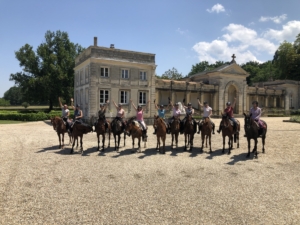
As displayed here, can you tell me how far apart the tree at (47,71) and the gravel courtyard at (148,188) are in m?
33.1

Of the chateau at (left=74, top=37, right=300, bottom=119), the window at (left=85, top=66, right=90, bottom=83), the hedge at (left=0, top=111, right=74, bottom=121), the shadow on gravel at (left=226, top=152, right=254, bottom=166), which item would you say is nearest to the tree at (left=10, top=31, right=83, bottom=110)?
the hedge at (left=0, top=111, right=74, bottom=121)

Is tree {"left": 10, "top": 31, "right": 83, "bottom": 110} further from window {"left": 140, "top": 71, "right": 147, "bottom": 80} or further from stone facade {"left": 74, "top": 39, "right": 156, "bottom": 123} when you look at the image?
window {"left": 140, "top": 71, "right": 147, "bottom": 80}

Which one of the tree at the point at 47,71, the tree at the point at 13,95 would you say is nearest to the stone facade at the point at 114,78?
the tree at the point at 47,71

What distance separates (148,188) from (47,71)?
41.0 m

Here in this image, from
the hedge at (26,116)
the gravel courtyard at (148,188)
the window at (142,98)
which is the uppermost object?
the window at (142,98)

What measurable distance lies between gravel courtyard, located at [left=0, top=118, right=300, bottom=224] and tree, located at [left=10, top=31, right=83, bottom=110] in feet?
109

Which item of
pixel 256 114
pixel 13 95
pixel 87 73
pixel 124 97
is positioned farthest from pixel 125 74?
pixel 13 95

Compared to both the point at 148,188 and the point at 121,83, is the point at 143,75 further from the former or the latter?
the point at 148,188

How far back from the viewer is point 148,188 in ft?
21.4

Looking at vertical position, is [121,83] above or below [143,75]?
below

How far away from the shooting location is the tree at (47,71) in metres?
41.5

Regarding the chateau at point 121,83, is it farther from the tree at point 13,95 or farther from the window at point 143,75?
the tree at point 13,95

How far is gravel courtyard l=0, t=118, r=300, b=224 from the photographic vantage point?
4.94 metres

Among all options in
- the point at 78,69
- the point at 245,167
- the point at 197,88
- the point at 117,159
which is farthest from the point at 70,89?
the point at 245,167
